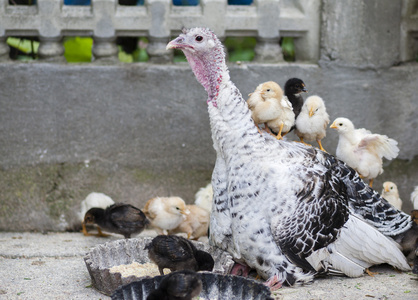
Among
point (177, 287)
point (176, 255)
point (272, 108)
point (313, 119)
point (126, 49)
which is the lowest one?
point (176, 255)

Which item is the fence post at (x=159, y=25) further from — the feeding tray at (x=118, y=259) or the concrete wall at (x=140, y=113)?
the feeding tray at (x=118, y=259)

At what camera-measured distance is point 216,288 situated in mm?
4656

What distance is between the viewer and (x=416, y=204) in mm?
6113

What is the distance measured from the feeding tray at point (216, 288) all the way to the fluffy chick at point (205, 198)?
1716 millimetres

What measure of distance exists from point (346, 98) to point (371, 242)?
6.00 feet

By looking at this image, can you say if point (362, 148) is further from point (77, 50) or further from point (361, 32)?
point (77, 50)

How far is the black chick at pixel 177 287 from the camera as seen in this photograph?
13.5ft

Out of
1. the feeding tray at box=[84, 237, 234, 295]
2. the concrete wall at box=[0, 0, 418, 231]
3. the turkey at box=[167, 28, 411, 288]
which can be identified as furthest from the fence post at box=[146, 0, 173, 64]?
the feeding tray at box=[84, 237, 234, 295]

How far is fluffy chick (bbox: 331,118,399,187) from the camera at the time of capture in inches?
225

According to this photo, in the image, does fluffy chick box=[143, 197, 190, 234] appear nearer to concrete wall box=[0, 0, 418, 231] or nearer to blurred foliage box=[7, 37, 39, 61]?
concrete wall box=[0, 0, 418, 231]

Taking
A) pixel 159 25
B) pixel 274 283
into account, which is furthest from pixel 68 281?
pixel 159 25

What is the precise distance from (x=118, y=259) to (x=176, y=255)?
642 mm

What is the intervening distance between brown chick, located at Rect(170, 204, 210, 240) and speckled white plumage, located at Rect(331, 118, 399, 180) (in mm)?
1332

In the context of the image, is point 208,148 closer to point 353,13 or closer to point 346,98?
point 346,98
